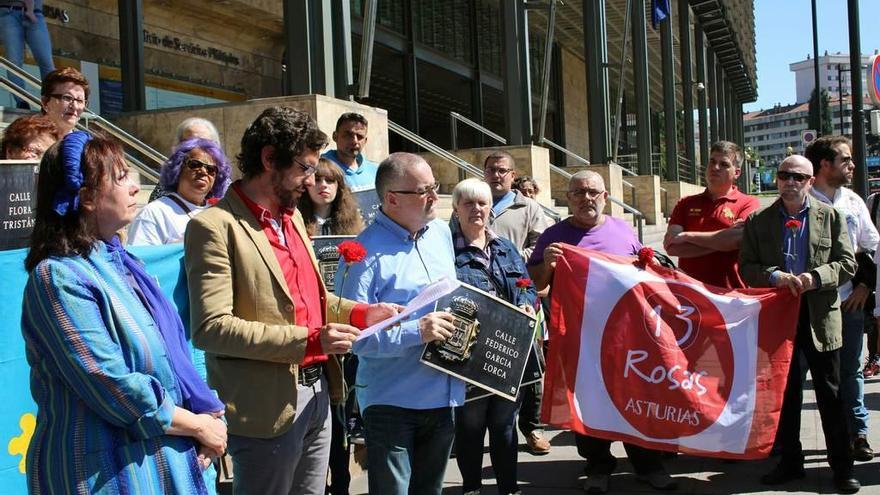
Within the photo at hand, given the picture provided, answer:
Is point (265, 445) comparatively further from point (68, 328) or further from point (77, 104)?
point (77, 104)

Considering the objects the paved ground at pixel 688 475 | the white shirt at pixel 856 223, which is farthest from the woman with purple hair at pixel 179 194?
the white shirt at pixel 856 223

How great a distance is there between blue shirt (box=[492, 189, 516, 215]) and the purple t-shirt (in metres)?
1.08

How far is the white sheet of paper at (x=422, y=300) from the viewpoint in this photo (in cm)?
314

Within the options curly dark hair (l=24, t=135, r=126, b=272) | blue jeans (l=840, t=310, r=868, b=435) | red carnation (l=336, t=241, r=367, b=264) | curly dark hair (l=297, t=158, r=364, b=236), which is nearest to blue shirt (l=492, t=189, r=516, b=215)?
curly dark hair (l=297, t=158, r=364, b=236)

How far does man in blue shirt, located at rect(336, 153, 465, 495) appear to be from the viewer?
3.68 m

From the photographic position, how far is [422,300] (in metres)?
3.35

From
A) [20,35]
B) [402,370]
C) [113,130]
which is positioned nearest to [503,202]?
[402,370]

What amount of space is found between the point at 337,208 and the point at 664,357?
2168 millimetres


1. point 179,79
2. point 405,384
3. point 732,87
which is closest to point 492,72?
point 179,79

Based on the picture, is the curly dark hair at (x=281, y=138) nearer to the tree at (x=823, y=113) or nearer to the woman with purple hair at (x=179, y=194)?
the woman with purple hair at (x=179, y=194)

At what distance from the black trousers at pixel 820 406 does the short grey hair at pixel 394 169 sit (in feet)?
10.0

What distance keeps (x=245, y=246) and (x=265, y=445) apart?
679 mm

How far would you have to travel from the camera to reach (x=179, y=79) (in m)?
16.3

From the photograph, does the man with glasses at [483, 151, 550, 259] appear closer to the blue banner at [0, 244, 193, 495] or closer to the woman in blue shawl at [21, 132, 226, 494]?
the blue banner at [0, 244, 193, 495]
